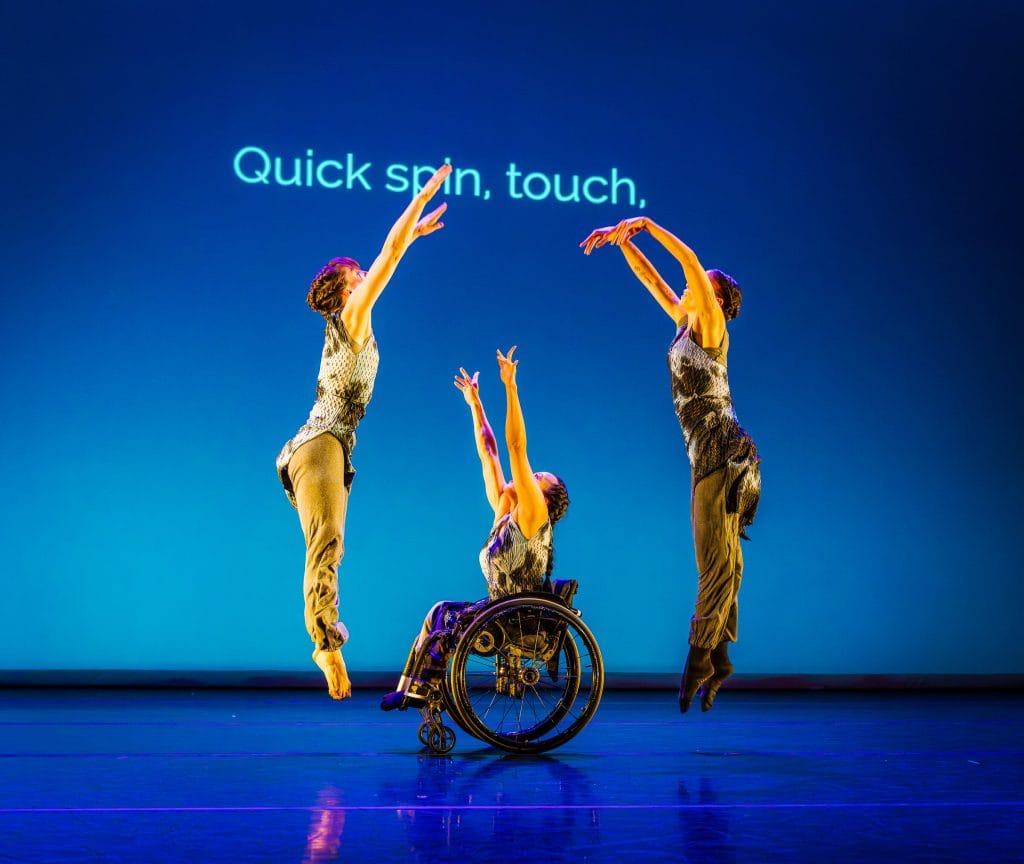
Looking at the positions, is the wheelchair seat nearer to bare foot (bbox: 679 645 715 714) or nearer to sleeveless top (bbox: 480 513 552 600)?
Answer: sleeveless top (bbox: 480 513 552 600)

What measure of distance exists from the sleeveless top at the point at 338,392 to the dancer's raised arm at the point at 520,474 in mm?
486

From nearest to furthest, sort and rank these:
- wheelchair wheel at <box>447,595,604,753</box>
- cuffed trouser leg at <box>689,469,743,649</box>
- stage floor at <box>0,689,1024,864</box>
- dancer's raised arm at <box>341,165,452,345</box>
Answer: stage floor at <box>0,689,1024,864</box> < wheelchair wheel at <box>447,595,604,753</box> < dancer's raised arm at <box>341,165,452,345</box> < cuffed trouser leg at <box>689,469,743,649</box>

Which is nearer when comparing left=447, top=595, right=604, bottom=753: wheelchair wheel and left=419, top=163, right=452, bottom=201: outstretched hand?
left=447, top=595, right=604, bottom=753: wheelchair wheel

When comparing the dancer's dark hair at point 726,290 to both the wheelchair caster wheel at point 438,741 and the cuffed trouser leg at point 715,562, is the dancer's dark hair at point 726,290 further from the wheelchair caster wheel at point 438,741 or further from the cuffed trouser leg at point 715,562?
the wheelchair caster wheel at point 438,741

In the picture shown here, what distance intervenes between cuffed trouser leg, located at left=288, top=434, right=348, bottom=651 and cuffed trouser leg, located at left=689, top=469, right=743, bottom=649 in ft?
4.20

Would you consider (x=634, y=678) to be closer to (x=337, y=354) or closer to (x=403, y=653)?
(x=403, y=653)

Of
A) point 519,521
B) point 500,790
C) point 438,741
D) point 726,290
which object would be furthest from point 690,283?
point 500,790

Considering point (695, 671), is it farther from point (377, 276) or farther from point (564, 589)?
point (377, 276)

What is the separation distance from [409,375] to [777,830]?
4123 mm

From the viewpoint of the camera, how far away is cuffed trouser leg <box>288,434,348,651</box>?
408cm

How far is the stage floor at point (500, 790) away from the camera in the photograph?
2.43m

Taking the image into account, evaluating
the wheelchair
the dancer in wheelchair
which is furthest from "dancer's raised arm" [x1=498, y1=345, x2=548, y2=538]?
the wheelchair

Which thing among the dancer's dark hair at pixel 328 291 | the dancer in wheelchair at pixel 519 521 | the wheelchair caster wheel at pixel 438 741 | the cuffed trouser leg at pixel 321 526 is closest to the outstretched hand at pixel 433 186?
the dancer's dark hair at pixel 328 291

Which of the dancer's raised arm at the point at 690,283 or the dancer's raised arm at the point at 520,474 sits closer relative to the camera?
the dancer's raised arm at the point at 520,474
